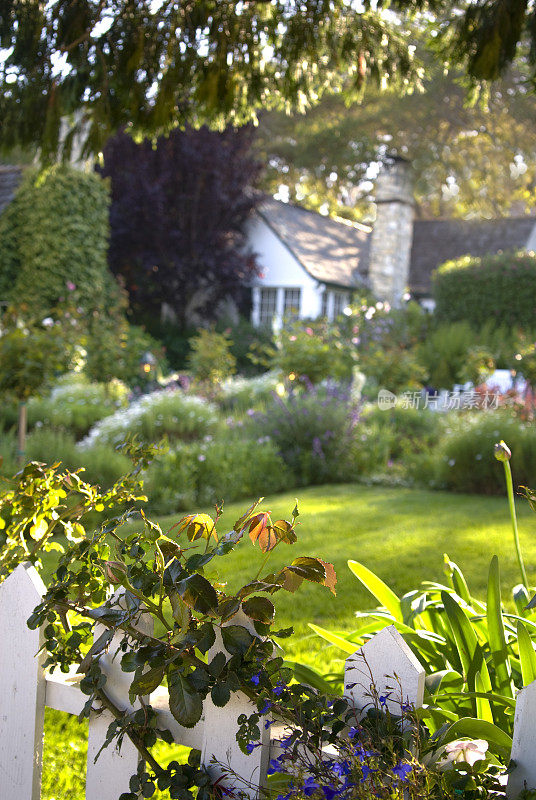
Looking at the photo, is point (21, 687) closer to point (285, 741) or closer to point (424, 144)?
point (285, 741)

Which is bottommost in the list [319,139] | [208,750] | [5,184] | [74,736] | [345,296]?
[74,736]

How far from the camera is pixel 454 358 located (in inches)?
485

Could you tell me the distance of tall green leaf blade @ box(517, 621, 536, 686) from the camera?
4.66 ft

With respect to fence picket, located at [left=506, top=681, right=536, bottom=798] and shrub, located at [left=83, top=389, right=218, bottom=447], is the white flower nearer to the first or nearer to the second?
fence picket, located at [left=506, top=681, right=536, bottom=798]

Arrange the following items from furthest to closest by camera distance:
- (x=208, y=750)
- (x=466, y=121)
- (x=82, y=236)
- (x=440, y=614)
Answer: (x=466, y=121) → (x=82, y=236) → (x=440, y=614) → (x=208, y=750)

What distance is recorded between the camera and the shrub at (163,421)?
7.54 m

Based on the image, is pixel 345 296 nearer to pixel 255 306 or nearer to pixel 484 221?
pixel 255 306

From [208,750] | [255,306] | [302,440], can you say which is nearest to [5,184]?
[255,306]

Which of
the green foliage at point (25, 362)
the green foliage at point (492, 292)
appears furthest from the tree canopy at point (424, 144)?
the green foliage at point (25, 362)

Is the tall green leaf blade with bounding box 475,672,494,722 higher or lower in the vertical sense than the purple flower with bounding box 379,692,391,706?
lower

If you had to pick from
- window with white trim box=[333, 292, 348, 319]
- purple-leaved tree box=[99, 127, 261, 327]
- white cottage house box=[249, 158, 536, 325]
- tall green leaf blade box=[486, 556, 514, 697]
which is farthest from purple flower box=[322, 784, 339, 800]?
window with white trim box=[333, 292, 348, 319]

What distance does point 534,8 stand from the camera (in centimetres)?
297

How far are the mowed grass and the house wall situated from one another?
11.5 metres

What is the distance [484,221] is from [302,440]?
16129mm
